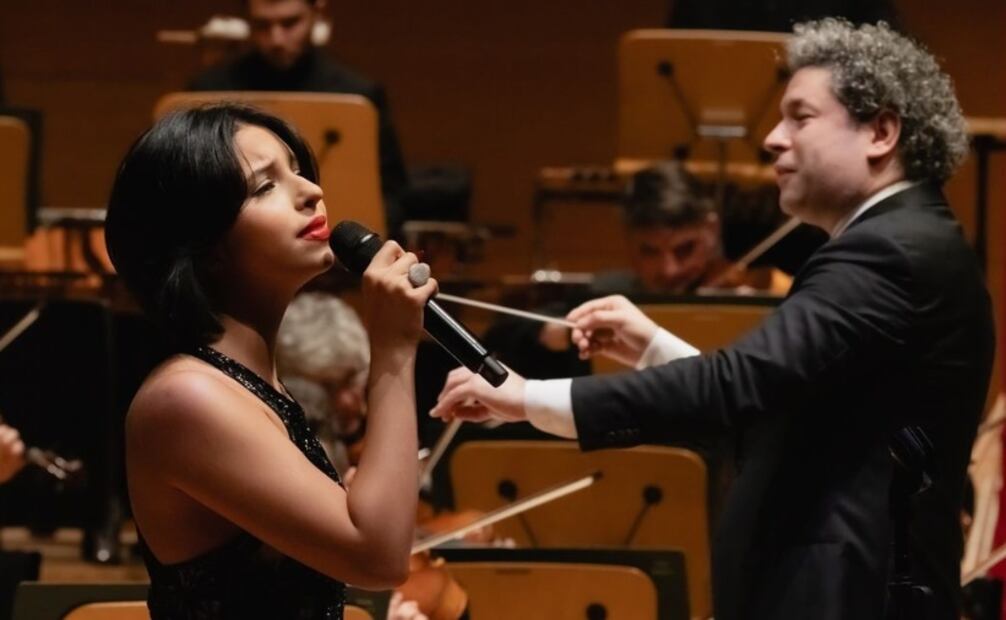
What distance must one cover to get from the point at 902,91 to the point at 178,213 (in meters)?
1.14

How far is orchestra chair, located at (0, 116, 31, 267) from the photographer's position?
426 centimetres

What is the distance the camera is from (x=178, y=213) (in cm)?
174

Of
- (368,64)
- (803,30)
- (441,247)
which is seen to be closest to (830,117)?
(803,30)

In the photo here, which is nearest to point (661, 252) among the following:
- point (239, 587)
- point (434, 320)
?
point (434, 320)

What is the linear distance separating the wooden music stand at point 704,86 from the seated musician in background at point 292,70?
0.67m

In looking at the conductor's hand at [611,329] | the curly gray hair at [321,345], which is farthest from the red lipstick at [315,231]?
the curly gray hair at [321,345]

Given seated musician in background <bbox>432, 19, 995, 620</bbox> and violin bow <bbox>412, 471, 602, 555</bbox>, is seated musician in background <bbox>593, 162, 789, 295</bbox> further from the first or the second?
seated musician in background <bbox>432, 19, 995, 620</bbox>

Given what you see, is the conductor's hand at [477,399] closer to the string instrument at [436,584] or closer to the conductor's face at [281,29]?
the string instrument at [436,584]

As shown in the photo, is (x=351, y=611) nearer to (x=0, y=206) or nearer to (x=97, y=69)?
(x=0, y=206)

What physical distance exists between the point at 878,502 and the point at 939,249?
0.34 m

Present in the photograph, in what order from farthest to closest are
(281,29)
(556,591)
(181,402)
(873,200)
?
(281,29), (556,591), (873,200), (181,402)

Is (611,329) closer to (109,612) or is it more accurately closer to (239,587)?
(109,612)

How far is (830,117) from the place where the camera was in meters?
2.50

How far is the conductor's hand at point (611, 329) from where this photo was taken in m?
2.60
